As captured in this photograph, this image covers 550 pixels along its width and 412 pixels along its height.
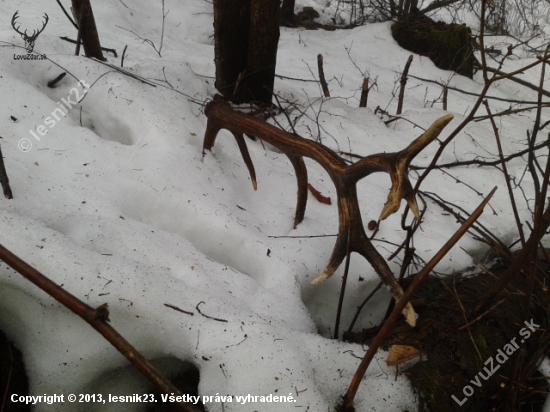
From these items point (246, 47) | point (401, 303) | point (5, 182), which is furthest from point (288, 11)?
point (401, 303)

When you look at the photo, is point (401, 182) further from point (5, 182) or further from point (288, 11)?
point (288, 11)

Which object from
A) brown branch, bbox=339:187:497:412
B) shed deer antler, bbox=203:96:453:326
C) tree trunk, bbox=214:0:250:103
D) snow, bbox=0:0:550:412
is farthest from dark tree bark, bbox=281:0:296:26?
brown branch, bbox=339:187:497:412

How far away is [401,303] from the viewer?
3.13ft

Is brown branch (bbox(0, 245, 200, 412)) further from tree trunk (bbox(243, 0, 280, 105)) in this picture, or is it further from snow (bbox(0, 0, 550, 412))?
tree trunk (bbox(243, 0, 280, 105))

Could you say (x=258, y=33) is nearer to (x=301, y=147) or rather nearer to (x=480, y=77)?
(x=301, y=147)

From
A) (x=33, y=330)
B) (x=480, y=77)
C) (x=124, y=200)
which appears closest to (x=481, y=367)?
(x=33, y=330)

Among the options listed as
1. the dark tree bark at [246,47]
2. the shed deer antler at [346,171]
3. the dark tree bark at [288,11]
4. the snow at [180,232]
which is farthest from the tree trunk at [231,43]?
the dark tree bark at [288,11]

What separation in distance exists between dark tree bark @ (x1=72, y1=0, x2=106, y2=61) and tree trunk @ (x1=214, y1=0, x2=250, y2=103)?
77cm

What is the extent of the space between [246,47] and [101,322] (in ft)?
7.17

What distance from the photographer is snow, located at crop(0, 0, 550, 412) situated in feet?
3.74

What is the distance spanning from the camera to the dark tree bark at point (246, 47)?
7.94 feet

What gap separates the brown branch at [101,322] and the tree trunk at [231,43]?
74.4 inches

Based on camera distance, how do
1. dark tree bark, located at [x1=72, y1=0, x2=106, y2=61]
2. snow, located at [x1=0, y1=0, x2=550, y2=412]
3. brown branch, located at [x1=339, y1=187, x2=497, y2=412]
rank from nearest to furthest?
brown branch, located at [x1=339, y1=187, x2=497, y2=412] → snow, located at [x1=0, y1=0, x2=550, y2=412] → dark tree bark, located at [x1=72, y1=0, x2=106, y2=61]

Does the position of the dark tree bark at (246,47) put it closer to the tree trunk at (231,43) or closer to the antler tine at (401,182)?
the tree trunk at (231,43)
